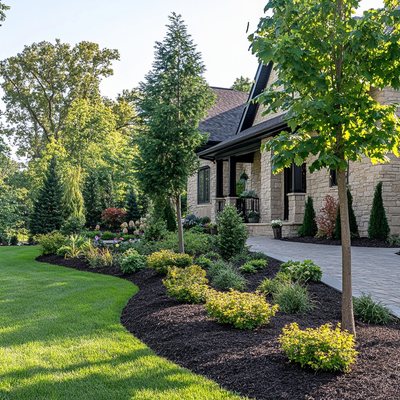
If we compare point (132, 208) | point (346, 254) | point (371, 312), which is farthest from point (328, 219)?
point (132, 208)

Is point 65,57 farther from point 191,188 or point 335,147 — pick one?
point 335,147

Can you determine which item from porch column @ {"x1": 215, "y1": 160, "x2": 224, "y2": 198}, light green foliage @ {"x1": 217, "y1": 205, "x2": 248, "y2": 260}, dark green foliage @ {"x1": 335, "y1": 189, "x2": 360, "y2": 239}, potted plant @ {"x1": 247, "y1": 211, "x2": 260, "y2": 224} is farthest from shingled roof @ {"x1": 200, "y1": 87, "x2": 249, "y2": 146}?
light green foliage @ {"x1": 217, "y1": 205, "x2": 248, "y2": 260}

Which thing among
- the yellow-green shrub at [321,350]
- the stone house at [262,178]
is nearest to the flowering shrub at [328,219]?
the stone house at [262,178]

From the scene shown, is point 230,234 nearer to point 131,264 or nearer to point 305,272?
point 131,264

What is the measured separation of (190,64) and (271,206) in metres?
7.75

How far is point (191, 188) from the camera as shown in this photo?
73.9 feet

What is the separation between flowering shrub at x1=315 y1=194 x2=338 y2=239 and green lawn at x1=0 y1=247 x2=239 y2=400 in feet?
23.8

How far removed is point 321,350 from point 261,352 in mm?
574

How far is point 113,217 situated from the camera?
19.1m

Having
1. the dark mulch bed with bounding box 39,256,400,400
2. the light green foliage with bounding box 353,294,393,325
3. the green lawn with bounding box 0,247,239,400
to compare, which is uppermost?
the light green foliage with bounding box 353,294,393,325

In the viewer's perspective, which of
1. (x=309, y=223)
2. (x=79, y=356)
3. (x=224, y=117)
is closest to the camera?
(x=79, y=356)

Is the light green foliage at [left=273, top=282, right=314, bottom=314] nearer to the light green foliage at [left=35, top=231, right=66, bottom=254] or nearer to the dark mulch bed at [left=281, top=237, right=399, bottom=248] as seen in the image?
the dark mulch bed at [left=281, top=237, right=399, bottom=248]

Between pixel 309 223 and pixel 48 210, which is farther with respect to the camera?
pixel 48 210

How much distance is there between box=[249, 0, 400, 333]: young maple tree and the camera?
130 inches
